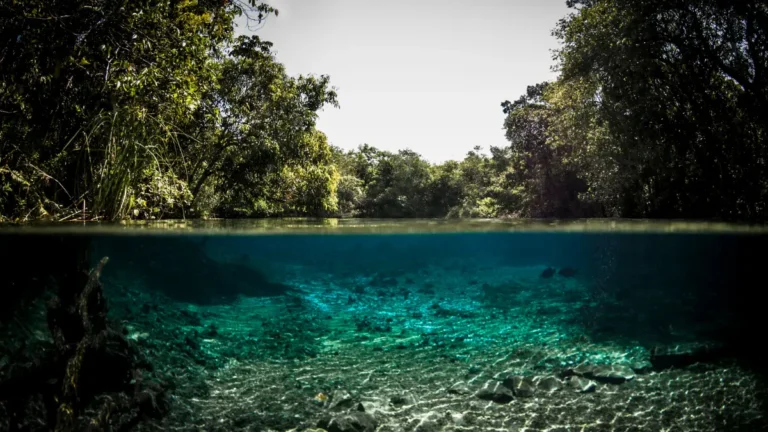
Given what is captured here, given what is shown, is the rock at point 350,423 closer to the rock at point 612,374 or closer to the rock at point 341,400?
the rock at point 341,400

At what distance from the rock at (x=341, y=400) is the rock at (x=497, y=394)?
2179 mm

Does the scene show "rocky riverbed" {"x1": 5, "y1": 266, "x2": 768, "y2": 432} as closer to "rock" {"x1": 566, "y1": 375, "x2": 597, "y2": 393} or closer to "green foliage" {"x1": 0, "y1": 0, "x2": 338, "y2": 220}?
"rock" {"x1": 566, "y1": 375, "x2": 597, "y2": 393}

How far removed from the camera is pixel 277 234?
13758 mm

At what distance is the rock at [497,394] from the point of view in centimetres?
700

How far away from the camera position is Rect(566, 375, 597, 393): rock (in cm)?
733

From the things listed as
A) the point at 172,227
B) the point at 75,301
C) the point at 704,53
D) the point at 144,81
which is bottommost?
the point at 75,301

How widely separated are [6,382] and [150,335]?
4.16 meters

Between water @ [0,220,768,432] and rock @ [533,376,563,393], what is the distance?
1.3 inches

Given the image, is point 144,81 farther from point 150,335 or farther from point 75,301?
point 150,335

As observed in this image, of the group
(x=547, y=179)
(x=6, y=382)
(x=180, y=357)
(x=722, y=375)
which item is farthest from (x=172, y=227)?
(x=547, y=179)

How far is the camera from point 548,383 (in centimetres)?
745

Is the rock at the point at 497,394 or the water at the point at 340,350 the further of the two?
the rock at the point at 497,394

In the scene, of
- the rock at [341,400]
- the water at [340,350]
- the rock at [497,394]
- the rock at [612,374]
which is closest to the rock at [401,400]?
the water at [340,350]

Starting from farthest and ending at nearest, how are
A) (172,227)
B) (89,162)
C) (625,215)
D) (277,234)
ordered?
(625,215), (277,234), (172,227), (89,162)
